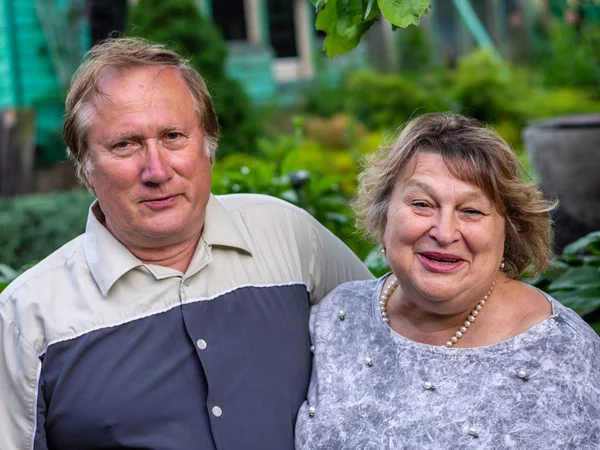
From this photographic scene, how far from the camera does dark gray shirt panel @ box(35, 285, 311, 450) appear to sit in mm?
2408

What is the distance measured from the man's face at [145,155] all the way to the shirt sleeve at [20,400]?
0.47m

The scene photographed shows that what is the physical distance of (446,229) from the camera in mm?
2277

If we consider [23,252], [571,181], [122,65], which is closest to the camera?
[122,65]

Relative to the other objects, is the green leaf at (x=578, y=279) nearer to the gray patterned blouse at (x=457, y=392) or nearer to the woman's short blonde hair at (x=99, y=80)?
the gray patterned blouse at (x=457, y=392)

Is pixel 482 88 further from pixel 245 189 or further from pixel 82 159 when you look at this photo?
pixel 82 159

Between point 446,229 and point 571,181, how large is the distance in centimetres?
311

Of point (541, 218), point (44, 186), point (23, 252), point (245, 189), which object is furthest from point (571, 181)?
point (44, 186)

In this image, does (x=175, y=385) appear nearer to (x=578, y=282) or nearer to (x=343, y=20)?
(x=343, y=20)

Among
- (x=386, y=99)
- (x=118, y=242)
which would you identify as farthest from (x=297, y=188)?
(x=386, y=99)

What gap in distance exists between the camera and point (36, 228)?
288 inches

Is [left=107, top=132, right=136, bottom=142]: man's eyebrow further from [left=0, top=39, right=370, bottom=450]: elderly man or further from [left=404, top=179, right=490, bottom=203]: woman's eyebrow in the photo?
[left=404, top=179, right=490, bottom=203]: woman's eyebrow

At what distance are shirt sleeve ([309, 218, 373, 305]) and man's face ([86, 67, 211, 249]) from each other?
500mm

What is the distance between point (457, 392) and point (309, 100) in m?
8.93

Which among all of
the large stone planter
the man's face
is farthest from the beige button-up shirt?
the large stone planter
